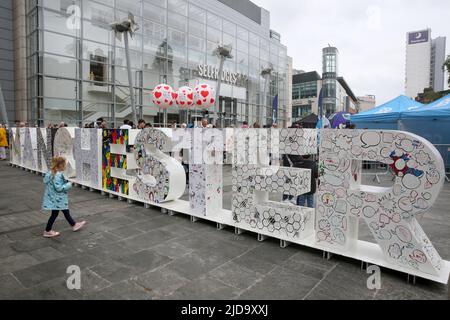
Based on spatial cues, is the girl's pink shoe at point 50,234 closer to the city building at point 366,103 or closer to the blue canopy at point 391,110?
the blue canopy at point 391,110

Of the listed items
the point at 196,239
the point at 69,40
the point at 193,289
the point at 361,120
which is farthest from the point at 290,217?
the point at 69,40

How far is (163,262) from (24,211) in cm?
423

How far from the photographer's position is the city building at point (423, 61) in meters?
96.1

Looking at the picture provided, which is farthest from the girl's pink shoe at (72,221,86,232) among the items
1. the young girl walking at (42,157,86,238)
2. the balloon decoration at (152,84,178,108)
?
the balloon decoration at (152,84,178,108)

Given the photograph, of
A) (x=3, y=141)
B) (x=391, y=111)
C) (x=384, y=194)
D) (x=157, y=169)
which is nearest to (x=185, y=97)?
(x=157, y=169)

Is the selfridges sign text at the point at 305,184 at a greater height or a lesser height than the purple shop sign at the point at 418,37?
lesser

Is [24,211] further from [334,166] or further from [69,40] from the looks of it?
[69,40]

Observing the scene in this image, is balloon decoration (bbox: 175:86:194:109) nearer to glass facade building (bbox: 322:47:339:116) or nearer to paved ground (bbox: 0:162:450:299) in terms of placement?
paved ground (bbox: 0:162:450:299)

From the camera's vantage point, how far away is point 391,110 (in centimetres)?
1320

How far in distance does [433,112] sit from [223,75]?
1972 cm

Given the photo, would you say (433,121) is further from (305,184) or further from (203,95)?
(305,184)

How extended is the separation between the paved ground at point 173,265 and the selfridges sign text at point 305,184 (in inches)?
10.4

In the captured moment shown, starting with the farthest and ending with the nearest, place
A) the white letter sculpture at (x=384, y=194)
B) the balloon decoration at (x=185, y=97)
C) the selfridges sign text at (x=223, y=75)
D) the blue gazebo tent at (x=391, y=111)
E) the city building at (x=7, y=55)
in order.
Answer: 1. the selfridges sign text at (x=223, y=75)
2. the city building at (x=7, y=55)
3. the blue gazebo tent at (x=391, y=111)
4. the balloon decoration at (x=185, y=97)
5. the white letter sculpture at (x=384, y=194)

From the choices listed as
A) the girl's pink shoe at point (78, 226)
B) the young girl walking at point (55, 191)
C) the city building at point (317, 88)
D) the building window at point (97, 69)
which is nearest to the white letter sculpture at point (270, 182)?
the girl's pink shoe at point (78, 226)
